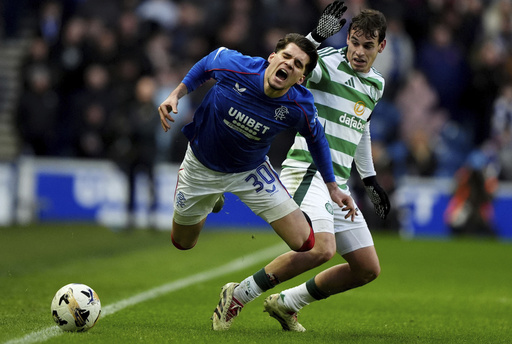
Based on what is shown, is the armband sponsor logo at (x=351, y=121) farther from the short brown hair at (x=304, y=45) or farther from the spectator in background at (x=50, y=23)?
the spectator in background at (x=50, y=23)

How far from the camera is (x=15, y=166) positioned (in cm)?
1816

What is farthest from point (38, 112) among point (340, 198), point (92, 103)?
point (340, 198)

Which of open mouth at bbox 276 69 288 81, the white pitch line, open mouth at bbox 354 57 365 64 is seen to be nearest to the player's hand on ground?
open mouth at bbox 276 69 288 81

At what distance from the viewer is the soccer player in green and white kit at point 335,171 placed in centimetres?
720

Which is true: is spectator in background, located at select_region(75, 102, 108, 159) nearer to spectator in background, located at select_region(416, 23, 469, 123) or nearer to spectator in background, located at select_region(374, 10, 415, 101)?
spectator in background, located at select_region(374, 10, 415, 101)

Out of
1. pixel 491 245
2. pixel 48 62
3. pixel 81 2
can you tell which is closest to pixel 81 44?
pixel 48 62

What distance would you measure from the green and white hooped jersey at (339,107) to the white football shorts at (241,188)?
1.40 feet

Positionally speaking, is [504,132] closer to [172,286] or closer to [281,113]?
[172,286]

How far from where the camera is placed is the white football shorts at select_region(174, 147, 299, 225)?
7.00m

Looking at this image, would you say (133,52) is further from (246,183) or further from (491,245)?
(246,183)

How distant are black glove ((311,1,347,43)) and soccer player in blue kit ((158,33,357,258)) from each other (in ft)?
1.32

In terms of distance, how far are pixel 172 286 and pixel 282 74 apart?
4169mm

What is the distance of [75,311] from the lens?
21.3 feet

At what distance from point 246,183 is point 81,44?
12.6 metres
